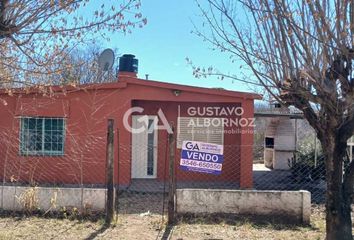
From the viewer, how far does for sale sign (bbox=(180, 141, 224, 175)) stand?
9.30 m

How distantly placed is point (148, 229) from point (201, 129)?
6.97 meters

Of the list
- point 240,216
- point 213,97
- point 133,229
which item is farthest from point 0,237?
point 213,97

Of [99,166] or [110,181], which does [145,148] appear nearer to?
[99,166]

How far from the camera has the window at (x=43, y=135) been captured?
42.7 ft

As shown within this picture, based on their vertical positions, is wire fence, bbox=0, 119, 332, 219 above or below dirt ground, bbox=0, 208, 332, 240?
above

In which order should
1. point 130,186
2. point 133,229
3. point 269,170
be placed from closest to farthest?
point 133,229
point 130,186
point 269,170

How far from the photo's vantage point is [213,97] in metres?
13.0

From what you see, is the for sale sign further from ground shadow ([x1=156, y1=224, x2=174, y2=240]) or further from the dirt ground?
ground shadow ([x1=156, y1=224, x2=174, y2=240])

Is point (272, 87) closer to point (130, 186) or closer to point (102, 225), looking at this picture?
point (102, 225)

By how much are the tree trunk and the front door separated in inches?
331

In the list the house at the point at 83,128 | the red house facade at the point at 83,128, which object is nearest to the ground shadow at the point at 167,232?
the red house facade at the point at 83,128

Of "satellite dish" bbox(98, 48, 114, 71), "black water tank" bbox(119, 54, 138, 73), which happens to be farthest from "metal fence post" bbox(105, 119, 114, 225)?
"black water tank" bbox(119, 54, 138, 73)

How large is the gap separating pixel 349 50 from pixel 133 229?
4.49 m

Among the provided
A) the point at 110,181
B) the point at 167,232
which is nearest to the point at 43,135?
the point at 110,181
